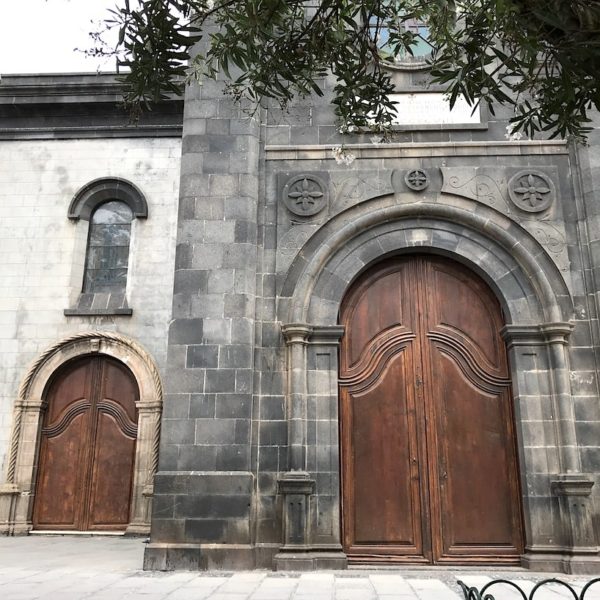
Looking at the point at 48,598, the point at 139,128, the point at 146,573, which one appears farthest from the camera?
the point at 139,128

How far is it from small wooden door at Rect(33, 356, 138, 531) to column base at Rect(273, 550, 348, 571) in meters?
4.67

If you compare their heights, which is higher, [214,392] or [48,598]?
[214,392]

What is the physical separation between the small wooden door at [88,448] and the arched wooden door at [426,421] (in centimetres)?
497

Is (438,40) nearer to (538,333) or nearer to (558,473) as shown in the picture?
(538,333)

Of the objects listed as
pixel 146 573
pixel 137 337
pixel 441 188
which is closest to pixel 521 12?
pixel 441 188

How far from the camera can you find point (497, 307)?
25.1ft

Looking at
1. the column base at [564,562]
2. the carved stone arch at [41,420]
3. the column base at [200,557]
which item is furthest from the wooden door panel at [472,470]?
the carved stone arch at [41,420]

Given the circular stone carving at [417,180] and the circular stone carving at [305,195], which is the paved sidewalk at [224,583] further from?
the circular stone carving at [417,180]

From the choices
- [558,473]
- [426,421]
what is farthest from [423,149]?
[558,473]

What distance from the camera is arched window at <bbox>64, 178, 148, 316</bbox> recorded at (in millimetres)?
11500

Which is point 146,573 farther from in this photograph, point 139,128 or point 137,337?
point 139,128

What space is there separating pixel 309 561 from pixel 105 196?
7858 mm

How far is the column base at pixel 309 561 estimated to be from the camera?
6.64 metres

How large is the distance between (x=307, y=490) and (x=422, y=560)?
4.92 ft
